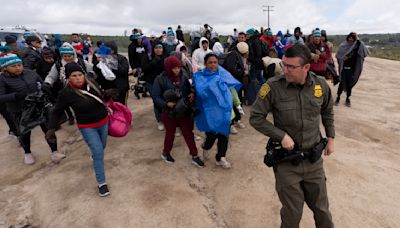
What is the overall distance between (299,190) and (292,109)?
0.72 m

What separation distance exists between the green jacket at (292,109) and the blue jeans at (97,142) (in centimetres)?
220

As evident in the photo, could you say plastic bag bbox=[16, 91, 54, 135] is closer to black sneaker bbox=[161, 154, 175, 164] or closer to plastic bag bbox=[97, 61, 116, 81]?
plastic bag bbox=[97, 61, 116, 81]

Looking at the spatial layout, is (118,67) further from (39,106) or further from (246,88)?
(246,88)

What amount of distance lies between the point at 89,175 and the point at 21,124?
137 centimetres

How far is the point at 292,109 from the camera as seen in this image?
2.40m

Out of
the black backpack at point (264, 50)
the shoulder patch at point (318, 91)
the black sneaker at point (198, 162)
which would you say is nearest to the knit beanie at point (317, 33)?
the black backpack at point (264, 50)

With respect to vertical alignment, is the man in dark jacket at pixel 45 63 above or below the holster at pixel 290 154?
above

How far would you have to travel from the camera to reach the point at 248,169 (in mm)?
4465

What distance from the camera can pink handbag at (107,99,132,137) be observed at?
4.02 m

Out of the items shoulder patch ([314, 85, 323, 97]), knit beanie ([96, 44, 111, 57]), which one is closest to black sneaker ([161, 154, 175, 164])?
knit beanie ([96, 44, 111, 57])

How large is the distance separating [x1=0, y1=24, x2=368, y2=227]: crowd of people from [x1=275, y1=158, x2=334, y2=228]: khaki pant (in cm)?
1

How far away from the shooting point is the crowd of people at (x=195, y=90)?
2.44m

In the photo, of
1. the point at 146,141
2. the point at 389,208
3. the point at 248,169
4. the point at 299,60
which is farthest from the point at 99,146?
the point at 389,208

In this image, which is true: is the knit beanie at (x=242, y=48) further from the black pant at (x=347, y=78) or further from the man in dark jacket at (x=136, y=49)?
the black pant at (x=347, y=78)
